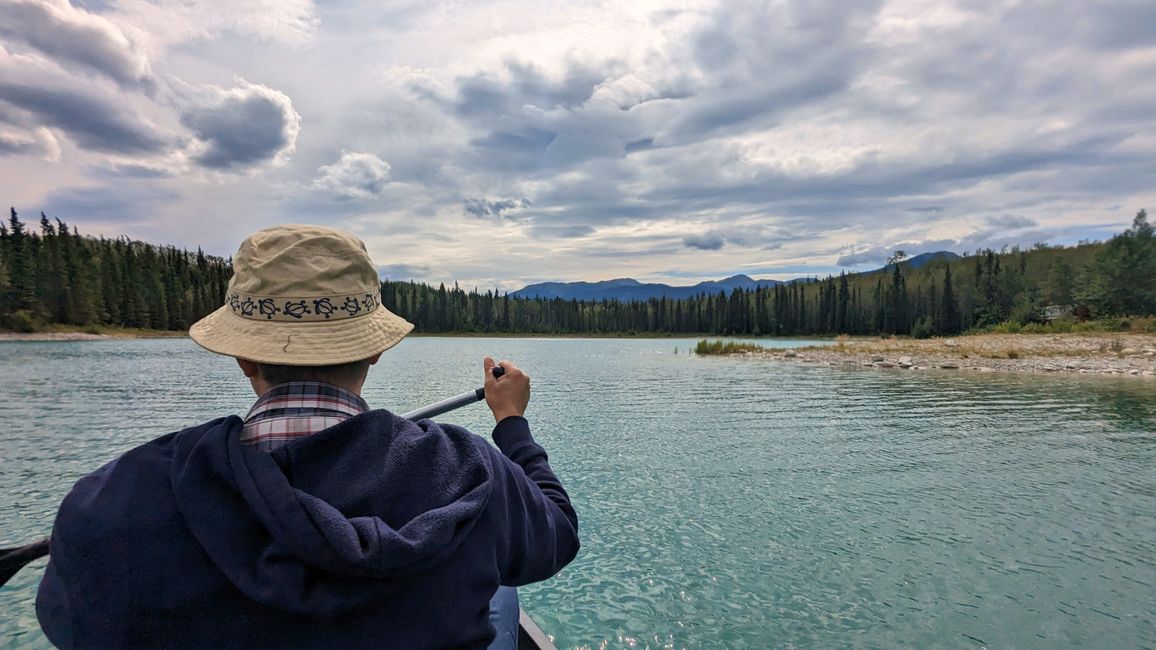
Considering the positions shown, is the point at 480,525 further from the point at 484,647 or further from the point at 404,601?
the point at 484,647

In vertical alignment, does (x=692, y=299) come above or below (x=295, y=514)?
above

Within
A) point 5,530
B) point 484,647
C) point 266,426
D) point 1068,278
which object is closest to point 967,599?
point 484,647

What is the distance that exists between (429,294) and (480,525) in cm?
18703

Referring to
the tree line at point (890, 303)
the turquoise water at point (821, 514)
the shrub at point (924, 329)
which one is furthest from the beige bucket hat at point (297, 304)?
the shrub at point (924, 329)

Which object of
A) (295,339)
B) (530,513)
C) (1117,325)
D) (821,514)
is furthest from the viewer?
(1117,325)

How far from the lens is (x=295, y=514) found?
1387mm

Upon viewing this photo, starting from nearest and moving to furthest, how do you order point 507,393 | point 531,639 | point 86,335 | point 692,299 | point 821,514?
point 507,393
point 531,639
point 821,514
point 86,335
point 692,299

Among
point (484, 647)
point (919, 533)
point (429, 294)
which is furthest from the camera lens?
point (429, 294)

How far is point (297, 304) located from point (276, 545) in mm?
778

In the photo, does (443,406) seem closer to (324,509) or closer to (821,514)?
(324,509)

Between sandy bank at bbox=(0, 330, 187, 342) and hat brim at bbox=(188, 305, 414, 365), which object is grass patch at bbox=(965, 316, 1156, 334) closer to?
hat brim at bbox=(188, 305, 414, 365)

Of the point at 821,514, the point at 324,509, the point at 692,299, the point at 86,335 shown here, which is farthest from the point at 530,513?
the point at 692,299

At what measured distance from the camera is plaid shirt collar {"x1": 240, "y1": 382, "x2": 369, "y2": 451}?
1.62m

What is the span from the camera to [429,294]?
182500mm
